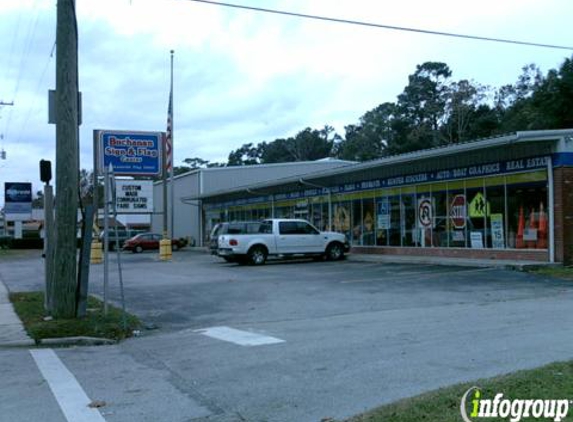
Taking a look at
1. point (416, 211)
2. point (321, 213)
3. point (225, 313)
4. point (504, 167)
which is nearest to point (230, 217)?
point (321, 213)

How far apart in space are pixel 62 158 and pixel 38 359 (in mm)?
4253

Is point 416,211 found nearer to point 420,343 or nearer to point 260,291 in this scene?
point 260,291

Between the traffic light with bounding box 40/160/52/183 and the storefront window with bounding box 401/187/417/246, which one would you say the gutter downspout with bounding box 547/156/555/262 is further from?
the traffic light with bounding box 40/160/52/183

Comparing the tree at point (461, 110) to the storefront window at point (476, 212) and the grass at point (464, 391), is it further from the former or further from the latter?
the grass at point (464, 391)

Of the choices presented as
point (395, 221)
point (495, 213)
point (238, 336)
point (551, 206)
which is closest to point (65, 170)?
point (238, 336)

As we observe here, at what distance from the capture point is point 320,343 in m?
9.63

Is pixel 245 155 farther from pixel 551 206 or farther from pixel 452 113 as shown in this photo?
pixel 551 206

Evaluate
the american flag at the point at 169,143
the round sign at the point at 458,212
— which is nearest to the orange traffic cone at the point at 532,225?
the round sign at the point at 458,212

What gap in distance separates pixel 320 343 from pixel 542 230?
14.4 metres

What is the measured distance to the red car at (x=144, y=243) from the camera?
48000mm

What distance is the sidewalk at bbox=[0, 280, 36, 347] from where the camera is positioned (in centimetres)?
1079

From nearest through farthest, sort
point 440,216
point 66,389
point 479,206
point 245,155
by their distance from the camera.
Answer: point 66,389, point 479,206, point 440,216, point 245,155

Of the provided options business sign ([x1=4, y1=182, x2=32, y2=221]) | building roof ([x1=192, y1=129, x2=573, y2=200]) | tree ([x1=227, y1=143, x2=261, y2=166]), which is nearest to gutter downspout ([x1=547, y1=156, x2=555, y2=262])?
building roof ([x1=192, y1=129, x2=573, y2=200])

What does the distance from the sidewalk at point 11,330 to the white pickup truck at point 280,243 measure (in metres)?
12.6
